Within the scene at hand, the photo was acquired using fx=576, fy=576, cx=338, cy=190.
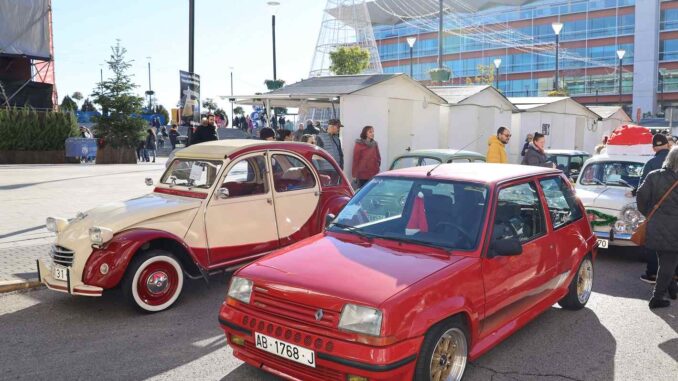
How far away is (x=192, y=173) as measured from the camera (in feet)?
21.9

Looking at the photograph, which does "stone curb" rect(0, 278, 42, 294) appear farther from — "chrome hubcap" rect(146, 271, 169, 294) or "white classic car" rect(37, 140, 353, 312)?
"chrome hubcap" rect(146, 271, 169, 294)

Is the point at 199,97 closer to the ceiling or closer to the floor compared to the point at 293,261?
closer to the ceiling

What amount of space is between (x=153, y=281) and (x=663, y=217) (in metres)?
5.26

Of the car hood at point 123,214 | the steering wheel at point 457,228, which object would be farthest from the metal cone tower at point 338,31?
the steering wheel at point 457,228

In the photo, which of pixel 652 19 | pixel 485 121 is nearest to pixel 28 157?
pixel 485 121

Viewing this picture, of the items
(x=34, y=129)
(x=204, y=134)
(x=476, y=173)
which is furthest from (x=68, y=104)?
(x=476, y=173)

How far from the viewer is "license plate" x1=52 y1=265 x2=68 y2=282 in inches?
223

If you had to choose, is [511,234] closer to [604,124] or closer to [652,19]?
[604,124]

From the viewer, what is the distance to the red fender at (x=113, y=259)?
18.3 ft

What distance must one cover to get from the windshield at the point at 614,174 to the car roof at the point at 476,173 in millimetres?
4360

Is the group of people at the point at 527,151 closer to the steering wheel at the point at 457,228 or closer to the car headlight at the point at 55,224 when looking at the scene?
the steering wheel at the point at 457,228

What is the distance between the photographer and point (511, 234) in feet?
15.5

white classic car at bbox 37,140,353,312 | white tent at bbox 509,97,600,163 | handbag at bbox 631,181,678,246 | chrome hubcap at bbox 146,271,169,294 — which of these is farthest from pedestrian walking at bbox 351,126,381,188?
white tent at bbox 509,97,600,163

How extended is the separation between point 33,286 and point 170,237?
209cm
